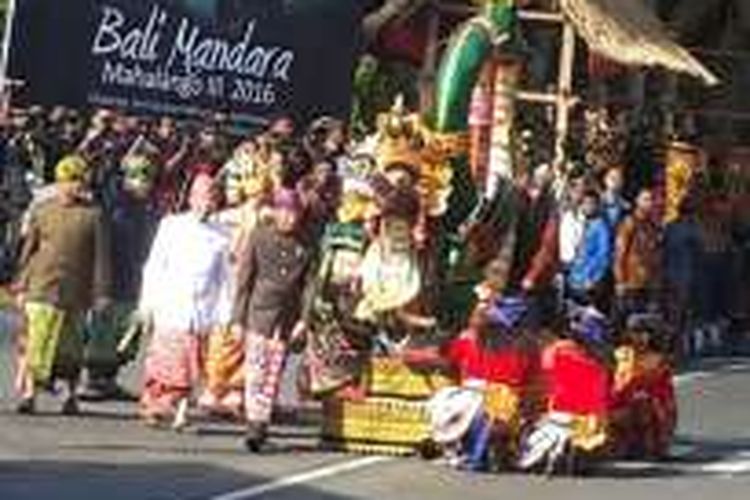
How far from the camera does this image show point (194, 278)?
17.2m

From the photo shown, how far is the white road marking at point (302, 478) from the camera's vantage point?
14.6m

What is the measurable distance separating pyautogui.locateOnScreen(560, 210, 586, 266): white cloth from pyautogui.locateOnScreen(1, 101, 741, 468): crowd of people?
2.34m

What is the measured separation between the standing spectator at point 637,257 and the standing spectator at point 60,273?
18.3 feet

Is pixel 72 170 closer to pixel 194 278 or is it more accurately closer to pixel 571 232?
pixel 194 278

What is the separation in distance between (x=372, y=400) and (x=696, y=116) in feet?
48.9

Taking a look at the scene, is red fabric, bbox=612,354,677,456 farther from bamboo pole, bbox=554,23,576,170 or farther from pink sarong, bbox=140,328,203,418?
bamboo pole, bbox=554,23,576,170

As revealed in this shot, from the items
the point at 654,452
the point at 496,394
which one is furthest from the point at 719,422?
the point at 496,394

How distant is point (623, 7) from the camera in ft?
82.9

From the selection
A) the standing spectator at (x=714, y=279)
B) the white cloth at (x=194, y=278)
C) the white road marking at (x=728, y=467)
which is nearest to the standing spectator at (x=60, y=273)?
the white cloth at (x=194, y=278)

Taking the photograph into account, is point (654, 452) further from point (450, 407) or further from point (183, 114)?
point (183, 114)

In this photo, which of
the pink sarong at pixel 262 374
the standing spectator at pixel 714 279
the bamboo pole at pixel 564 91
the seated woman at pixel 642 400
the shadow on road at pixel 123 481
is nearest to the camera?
the shadow on road at pixel 123 481

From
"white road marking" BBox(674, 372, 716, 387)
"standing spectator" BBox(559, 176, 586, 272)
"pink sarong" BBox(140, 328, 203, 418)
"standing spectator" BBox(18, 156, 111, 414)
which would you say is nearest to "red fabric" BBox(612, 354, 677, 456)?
"pink sarong" BBox(140, 328, 203, 418)

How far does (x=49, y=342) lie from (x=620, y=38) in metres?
8.20

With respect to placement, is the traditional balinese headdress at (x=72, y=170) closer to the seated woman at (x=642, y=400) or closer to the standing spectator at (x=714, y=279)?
the seated woman at (x=642, y=400)
